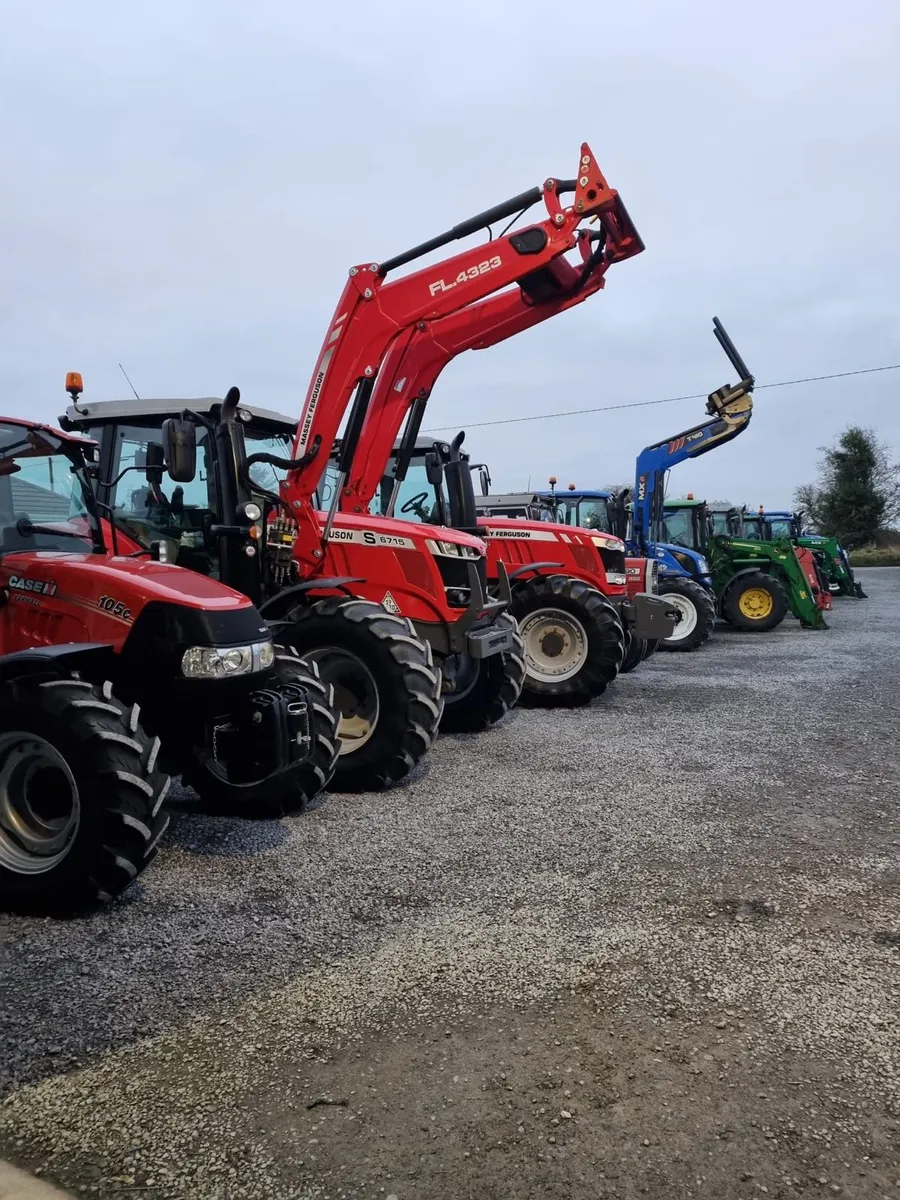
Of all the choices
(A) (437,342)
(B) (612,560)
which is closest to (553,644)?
(B) (612,560)

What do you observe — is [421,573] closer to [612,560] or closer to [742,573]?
[612,560]

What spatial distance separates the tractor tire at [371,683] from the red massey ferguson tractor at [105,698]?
0.73 metres

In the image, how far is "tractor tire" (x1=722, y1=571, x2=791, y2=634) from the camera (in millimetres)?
15594


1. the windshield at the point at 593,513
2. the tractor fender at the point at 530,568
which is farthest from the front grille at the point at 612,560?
the windshield at the point at 593,513

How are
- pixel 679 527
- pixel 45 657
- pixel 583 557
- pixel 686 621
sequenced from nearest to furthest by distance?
pixel 45 657
pixel 583 557
pixel 686 621
pixel 679 527

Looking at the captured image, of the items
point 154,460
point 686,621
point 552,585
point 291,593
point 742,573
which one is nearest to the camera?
point 291,593

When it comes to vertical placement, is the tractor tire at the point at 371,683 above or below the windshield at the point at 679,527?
below

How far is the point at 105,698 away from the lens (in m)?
3.55

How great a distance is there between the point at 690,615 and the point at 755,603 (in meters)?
3.00

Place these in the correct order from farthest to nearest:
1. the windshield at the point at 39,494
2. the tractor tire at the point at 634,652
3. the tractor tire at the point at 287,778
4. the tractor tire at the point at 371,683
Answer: the tractor tire at the point at 634,652 < the tractor tire at the point at 371,683 < the tractor tire at the point at 287,778 < the windshield at the point at 39,494

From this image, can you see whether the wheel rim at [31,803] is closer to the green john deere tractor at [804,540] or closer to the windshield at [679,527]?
the windshield at [679,527]

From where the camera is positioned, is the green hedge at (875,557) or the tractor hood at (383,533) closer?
the tractor hood at (383,533)

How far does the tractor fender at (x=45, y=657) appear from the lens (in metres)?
3.56

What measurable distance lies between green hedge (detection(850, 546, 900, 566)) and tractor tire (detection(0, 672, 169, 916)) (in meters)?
49.3
